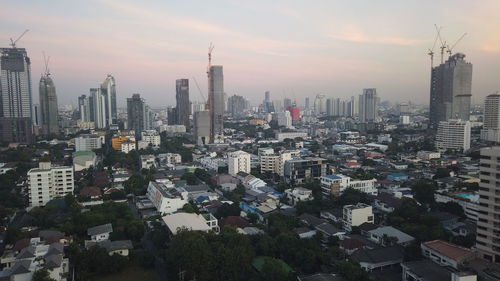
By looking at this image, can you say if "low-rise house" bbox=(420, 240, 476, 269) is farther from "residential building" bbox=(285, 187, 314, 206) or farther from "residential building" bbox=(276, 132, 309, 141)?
"residential building" bbox=(276, 132, 309, 141)

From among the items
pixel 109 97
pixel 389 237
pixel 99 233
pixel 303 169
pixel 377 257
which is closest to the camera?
pixel 377 257

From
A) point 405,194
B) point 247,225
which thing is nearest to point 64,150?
point 247,225

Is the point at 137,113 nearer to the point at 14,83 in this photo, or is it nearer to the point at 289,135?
the point at 14,83

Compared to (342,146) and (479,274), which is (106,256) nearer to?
(479,274)

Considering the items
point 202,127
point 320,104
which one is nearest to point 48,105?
point 202,127

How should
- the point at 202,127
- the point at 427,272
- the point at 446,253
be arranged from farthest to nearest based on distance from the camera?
the point at 202,127 < the point at 446,253 < the point at 427,272

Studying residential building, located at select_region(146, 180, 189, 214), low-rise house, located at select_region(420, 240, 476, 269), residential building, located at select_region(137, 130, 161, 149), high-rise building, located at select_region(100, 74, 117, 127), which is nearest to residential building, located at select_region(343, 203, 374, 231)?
low-rise house, located at select_region(420, 240, 476, 269)

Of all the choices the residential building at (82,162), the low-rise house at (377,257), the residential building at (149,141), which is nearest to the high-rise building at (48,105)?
the residential building at (149,141)
